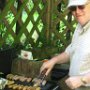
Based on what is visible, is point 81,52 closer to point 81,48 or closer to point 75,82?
point 81,48

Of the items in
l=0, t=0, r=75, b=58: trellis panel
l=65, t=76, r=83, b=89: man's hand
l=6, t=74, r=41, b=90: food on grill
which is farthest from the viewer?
l=0, t=0, r=75, b=58: trellis panel

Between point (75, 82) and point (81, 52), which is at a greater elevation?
point (81, 52)

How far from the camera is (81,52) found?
230 cm

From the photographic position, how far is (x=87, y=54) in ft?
7.41

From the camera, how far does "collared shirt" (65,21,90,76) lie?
2275 millimetres

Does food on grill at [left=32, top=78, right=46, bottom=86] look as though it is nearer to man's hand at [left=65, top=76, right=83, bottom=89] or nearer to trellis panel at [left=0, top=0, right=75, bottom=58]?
man's hand at [left=65, top=76, right=83, bottom=89]

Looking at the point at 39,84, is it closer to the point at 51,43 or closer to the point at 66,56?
the point at 66,56

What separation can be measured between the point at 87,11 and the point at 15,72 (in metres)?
1.30

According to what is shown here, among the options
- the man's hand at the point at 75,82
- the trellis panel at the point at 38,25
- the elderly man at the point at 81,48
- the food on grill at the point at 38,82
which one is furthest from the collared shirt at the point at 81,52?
the trellis panel at the point at 38,25

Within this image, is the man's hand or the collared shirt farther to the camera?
the collared shirt

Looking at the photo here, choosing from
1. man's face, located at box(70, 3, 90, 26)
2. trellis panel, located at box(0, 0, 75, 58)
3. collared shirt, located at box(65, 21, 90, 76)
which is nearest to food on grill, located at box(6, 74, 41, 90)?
collared shirt, located at box(65, 21, 90, 76)

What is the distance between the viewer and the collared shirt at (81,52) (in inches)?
89.6

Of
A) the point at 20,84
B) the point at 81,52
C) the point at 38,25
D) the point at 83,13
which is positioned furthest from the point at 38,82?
the point at 38,25

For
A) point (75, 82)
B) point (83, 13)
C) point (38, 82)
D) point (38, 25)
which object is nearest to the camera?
point (75, 82)
